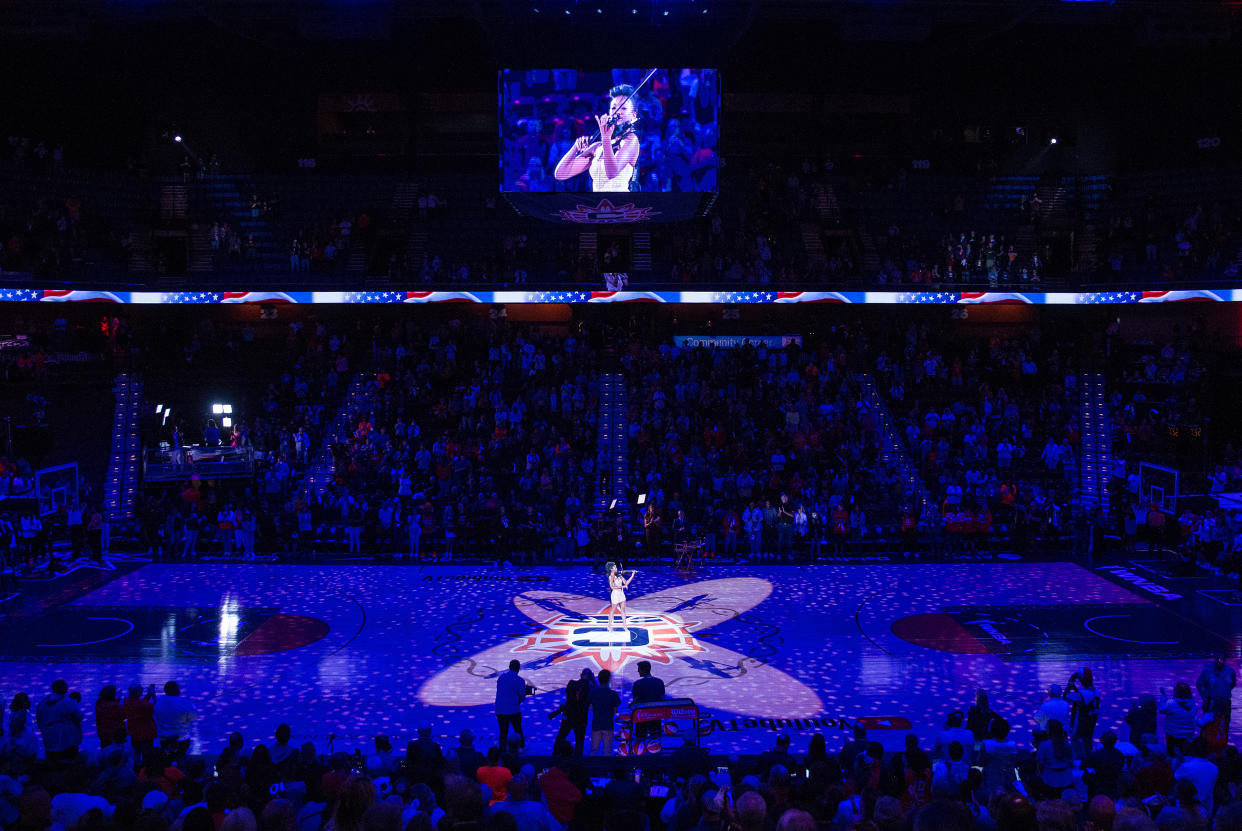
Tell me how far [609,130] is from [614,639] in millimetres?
10587

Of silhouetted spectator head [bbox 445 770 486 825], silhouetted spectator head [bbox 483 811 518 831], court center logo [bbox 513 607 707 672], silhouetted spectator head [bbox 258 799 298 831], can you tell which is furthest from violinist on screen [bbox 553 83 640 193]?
silhouetted spectator head [bbox 258 799 298 831]

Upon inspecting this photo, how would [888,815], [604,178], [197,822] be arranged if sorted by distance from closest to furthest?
[197,822] → [888,815] → [604,178]

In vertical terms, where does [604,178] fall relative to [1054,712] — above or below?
above

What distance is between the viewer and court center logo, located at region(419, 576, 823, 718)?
14586 millimetres

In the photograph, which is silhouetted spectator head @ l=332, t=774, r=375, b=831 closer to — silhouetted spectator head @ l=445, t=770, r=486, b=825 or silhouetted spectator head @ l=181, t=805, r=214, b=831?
silhouetted spectator head @ l=445, t=770, r=486, b=825

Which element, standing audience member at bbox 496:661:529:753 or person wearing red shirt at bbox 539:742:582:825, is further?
standing audience member at bbox 496:661:529:753

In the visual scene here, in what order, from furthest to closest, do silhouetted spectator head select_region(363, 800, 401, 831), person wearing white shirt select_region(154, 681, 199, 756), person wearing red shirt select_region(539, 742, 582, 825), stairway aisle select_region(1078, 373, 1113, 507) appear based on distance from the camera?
stairway aisle select_region(1078, 373, 1113, 507) < person wearing white shirt select_region(154, 681, 199, 756) < person wearing red shirt select_region(539, 742, 582, 825) < silhouetted spectator head select_region(363, 800, 401, 831)

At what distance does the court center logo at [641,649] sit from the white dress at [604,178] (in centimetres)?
826

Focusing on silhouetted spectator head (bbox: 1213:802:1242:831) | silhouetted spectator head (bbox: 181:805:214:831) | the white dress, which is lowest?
silhouetted spectator head (bbox: 181:805:214:831)

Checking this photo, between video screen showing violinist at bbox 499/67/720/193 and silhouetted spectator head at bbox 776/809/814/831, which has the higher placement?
video screen showing violinist at bbox 499/67/720/193

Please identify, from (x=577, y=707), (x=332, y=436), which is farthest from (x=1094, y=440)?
(x=577, y=707)

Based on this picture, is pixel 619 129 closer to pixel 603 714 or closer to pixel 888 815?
pixel 603 714

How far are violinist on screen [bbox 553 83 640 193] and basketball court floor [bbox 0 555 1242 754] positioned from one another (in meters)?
8.03

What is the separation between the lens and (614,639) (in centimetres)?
1709
